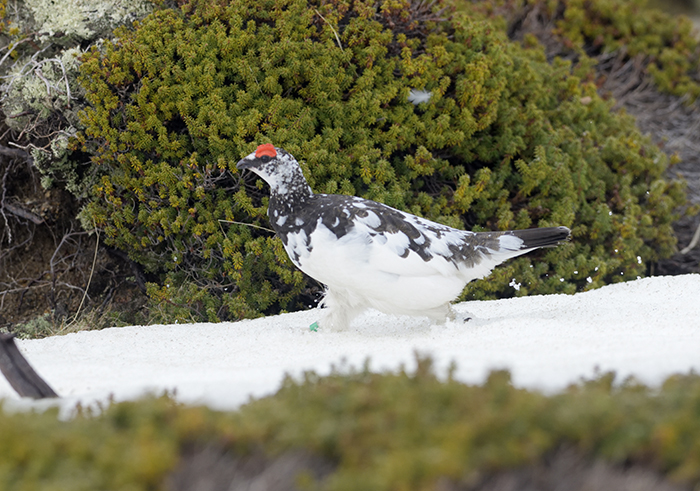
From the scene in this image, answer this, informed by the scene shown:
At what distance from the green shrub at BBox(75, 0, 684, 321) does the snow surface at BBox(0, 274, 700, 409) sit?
1.27ft

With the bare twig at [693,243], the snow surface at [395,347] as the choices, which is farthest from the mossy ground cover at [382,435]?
the bare twig at [693,243]

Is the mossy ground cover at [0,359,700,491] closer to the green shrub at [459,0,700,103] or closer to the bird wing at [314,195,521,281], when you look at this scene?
the bird wing at [314,195,521,281]

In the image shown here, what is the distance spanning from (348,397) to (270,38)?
3006 mm

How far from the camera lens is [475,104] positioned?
4473mm

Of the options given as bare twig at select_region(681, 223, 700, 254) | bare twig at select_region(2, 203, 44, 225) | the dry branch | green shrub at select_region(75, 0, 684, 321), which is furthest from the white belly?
bare twig at select_region(681, 223, 700, 254)

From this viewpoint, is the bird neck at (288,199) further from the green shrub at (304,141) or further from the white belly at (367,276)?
the green shrub at (304,141)

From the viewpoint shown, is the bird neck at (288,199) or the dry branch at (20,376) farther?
the bird neck at (288,199)

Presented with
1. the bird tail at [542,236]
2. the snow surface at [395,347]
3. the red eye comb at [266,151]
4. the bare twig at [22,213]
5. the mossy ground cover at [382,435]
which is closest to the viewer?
the mossy ground cover at [382,435]

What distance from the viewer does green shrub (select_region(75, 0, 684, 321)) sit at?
4.11 m

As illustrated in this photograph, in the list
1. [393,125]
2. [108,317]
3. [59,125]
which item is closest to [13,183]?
[59,125]

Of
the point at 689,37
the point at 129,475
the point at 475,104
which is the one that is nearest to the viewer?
the point at 129,475

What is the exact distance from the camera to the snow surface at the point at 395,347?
2238mm

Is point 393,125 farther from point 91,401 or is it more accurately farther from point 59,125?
point 91,401

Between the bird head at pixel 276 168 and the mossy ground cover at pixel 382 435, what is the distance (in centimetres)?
160
